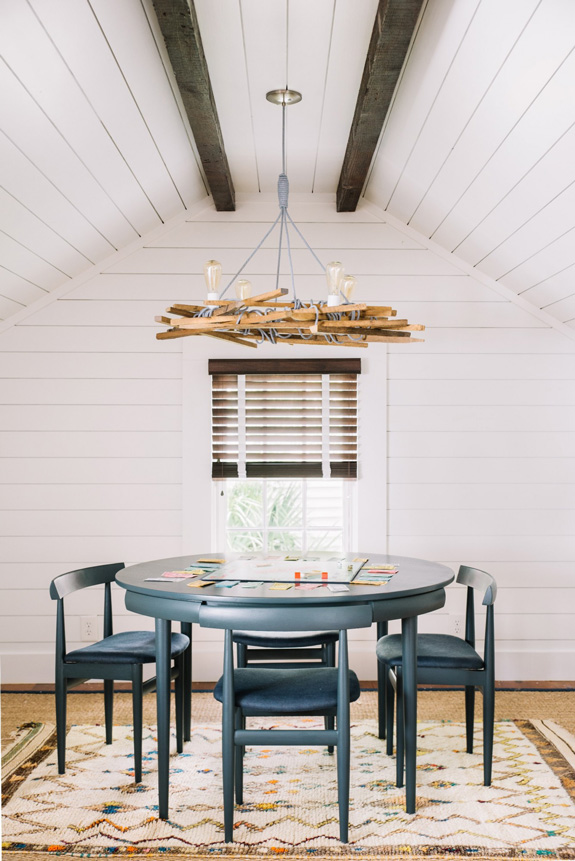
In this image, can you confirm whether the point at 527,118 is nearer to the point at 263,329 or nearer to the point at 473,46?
the point at 473,46

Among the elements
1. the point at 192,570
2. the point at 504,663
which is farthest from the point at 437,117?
the point at 504,663

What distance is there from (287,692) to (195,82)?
2483 millimetres

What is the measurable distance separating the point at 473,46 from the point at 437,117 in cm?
59

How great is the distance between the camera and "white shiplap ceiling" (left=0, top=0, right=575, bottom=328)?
257 cm

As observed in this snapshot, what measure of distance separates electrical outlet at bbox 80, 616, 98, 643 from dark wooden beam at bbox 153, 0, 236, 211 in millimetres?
2683

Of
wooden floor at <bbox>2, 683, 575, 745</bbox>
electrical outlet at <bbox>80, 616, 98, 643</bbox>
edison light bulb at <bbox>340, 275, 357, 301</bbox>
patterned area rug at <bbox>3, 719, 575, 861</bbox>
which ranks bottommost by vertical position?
wooden floor at <bbox>2, 683, 575, 745</bbox>

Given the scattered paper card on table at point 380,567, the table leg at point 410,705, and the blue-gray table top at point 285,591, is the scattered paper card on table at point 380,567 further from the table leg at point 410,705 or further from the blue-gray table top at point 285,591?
the table leg at point 410,705

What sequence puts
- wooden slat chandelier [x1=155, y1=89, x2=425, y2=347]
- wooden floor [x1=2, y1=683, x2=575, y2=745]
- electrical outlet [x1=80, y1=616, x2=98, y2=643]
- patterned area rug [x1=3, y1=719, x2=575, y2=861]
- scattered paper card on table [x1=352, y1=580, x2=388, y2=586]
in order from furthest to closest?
electrical outlet [x1=80, y1=616, x2=98, y2=643] → wooden floor [x1=2, y1=683, x2=575, y2=745] → scattered paper card on table [x1=352, y1=580, x2=388, y2=586] → wooden slat chandelier [x1=155, y1=89, x2=425, y2=347] → patterned area rug [x1=3, y1=719, x2=575, y2=861]

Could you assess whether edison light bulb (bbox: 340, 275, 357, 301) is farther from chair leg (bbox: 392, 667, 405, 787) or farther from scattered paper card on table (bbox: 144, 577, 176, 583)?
chair leg (bbox: 392, 667, 405, 787)

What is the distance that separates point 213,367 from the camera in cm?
449

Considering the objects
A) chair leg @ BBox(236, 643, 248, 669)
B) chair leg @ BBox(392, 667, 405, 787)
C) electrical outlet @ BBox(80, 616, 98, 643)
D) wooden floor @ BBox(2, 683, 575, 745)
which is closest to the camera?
chair leg @ BBox(392, 667, 405, 787)

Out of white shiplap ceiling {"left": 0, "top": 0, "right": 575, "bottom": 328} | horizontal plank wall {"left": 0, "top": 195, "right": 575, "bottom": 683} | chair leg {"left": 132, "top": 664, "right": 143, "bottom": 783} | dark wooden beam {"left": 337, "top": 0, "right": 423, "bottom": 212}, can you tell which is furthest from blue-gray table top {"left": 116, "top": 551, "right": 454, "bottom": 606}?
dark wooden beam {"left": 337, "top": 0, "right": 423, "bottom": 212}

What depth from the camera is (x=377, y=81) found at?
9.97ft

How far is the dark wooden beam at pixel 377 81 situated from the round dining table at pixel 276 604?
6.75 feet
